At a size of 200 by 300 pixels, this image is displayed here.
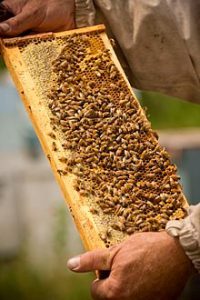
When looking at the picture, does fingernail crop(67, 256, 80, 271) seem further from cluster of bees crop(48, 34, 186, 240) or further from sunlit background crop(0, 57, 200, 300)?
sunlit background crop(0, 57, 200, 300)

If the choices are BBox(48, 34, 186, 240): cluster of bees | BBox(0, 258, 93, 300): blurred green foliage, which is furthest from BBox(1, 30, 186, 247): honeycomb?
BBox(0, 258, 93, 300): blurred green foliage

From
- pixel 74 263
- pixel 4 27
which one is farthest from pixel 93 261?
pixel 4 27

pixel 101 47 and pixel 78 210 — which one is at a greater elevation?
pixel 101 47

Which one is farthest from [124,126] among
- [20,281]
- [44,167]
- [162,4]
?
[44,167]

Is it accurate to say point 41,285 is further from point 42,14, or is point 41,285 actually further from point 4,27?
point 4,27

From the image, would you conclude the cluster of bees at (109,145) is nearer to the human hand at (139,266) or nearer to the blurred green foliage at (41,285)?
the human hand at (139,266)

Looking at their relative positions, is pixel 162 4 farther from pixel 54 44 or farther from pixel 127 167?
pixel 127 167

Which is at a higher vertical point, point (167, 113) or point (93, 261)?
point (93, 261)
